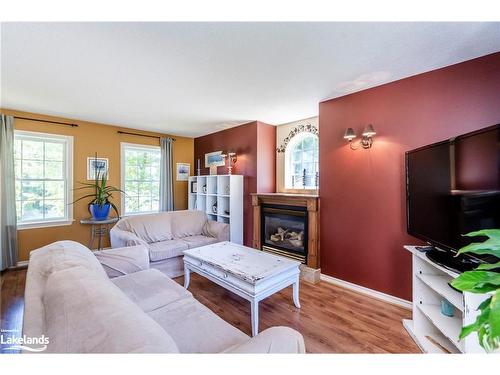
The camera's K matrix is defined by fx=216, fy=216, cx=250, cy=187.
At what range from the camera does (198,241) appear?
3193 mm

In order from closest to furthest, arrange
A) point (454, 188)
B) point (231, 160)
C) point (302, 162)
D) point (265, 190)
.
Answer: point (454, 188) → point (302, 162) → point (265, 190) → point (231, 160)

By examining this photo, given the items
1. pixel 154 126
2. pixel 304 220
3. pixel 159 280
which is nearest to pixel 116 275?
pixel 159 280

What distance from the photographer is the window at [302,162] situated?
3402 mm

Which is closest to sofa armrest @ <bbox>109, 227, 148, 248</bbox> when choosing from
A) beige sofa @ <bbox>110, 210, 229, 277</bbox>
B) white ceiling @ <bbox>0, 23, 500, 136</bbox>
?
beige sofa @ <bbox>110, 210, 229, 277</bbox>

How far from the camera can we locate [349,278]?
2.61m

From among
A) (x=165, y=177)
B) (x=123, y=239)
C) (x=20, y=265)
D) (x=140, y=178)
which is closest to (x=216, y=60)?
(x=123, y=239)

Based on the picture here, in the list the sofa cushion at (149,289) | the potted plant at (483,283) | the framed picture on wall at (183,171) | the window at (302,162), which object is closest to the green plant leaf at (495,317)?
the potted plant at (483,283)

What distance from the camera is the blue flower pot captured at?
11.7 ft

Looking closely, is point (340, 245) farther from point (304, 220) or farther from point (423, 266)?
point (423, 266)

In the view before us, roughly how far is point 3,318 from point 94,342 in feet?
7.47

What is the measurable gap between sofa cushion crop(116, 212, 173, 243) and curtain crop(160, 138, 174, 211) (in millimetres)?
1220

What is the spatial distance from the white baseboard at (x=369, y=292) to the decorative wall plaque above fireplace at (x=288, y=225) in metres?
0.22

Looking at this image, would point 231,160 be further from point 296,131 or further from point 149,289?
point 149,289

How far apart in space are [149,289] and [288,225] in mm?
2148
